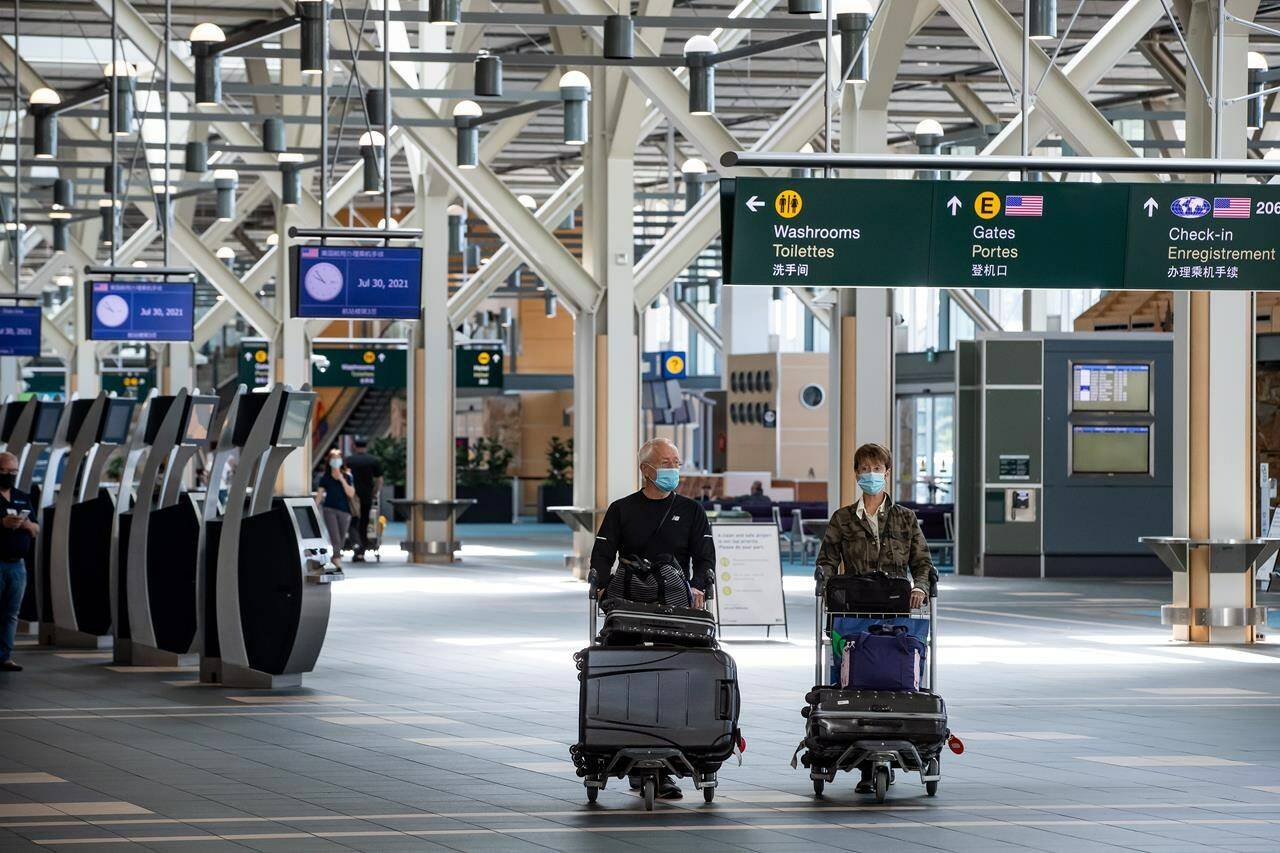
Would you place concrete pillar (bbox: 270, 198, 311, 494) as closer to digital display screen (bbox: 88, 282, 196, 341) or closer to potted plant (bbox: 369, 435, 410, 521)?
digital display screen (bbox: 88, 282, 196, 341)

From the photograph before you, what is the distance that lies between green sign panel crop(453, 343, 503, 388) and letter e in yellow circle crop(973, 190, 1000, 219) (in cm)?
2589

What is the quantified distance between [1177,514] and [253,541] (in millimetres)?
7666

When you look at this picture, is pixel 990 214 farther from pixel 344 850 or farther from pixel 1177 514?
pixel 344 850

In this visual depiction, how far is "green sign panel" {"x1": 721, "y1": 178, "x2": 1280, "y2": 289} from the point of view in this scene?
48.3 feet

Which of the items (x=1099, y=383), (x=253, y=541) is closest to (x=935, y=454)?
(x=1099, y=383)

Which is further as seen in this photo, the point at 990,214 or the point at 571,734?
the point at 990,214

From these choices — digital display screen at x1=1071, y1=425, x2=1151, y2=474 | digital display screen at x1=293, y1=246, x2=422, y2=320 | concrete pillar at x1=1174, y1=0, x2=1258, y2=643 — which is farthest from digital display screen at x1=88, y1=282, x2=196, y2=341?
concrete pillar at x1=1174, y1=0, x2=1258, y2=643

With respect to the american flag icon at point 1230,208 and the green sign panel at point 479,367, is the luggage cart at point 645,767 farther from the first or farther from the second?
the green sign panel at point 479,367

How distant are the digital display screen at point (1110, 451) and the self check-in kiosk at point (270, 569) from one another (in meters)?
15.2

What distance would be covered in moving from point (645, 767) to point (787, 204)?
21.8 feet

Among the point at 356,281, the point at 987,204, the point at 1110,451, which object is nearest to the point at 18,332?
the point at 356,281

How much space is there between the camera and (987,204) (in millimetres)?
15125

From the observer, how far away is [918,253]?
1498cm

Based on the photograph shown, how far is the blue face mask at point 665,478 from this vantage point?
9.18 meters
